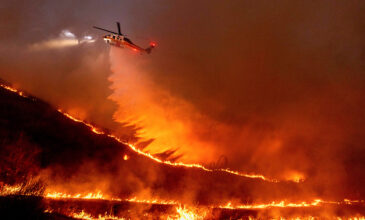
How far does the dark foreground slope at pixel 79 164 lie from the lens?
13805 mm

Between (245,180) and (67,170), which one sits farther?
(245,180)

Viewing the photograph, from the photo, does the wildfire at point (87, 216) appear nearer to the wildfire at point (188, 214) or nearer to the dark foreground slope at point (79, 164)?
the dark foreground slope at point (79, 164)

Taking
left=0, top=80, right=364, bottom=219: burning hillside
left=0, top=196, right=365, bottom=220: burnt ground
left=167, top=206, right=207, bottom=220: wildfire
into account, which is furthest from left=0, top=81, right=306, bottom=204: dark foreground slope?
left=167, top=206, right=207, bottom=220: wildfire

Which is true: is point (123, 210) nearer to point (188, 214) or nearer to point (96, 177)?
point (96, 177)

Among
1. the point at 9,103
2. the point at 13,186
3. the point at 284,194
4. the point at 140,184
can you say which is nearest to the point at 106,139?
the point at 140,184

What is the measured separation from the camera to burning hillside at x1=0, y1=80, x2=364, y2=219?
12.9 meters

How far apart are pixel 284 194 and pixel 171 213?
14777 millimetres

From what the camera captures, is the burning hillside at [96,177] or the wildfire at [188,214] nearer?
the burning hillside at [96,177]

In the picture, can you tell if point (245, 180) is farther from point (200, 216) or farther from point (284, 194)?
point (200, 216)

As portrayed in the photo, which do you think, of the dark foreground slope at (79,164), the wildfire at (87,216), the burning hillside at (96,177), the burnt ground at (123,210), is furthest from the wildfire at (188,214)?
the wildfire at (87,216)

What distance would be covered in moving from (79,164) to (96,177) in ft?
3.91

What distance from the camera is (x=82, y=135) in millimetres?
17750

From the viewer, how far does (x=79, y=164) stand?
1588 centimetres

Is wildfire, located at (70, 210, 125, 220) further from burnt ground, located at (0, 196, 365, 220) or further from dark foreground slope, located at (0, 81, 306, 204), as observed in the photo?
dark foreground slope, located at (0, 81, 306, 204)
